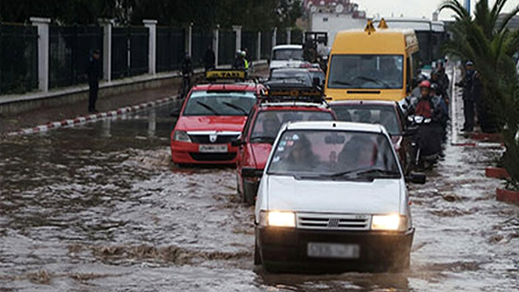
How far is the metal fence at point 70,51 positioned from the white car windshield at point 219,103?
1367cm

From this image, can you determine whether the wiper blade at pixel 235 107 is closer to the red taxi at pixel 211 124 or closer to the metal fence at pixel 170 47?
the red taxi at pixel 211 124

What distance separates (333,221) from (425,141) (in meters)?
11.4

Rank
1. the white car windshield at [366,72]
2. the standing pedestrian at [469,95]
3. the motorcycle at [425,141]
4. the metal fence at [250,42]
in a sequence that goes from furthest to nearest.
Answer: the metal fence at [250,42]
the standing pedestrian at [469,95]
the white car windshield at [366,72]
the motorcycle at [425,141]

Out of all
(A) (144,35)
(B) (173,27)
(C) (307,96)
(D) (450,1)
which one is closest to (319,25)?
(B) (173,27)

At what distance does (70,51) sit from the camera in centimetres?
3738

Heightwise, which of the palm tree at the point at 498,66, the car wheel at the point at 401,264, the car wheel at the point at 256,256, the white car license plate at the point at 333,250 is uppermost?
the palm tree at the point at 498,66

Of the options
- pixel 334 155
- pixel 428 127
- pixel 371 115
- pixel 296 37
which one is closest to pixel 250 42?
pixel 296 37

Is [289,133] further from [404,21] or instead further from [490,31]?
[404,21]

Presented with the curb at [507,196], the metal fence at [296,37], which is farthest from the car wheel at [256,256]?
the metal fence at [296,37]

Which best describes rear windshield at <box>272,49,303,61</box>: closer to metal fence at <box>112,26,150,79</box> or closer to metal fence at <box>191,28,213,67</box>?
metal fence at <box>191,28,213,67</box>

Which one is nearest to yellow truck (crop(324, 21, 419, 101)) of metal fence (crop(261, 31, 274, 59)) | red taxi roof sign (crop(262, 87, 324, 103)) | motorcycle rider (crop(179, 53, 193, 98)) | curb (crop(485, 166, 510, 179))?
red taxi roof sign (crop(262, 87, 324, 103))

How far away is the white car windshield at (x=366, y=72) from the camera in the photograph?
25906 millimetres

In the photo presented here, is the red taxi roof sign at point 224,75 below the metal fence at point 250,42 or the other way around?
the other way around

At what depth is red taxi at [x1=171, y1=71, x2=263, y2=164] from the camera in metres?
20.9
